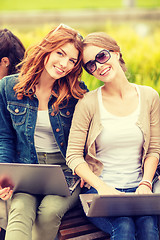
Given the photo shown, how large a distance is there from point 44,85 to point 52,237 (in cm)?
100

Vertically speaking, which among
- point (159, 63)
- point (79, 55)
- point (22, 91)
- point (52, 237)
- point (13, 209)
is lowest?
point (52, 237)

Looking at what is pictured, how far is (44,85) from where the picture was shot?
270 centimetres

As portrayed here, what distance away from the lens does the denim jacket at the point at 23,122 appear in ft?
8.65

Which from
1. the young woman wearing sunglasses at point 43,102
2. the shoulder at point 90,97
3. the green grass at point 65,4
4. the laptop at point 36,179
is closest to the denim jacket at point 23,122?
the young woman wearing sunglasses at point 43,102

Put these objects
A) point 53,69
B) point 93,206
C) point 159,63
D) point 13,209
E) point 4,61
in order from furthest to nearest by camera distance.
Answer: point 159,63 < point 4,61 < point 53,69 < point 13,209 < point 93,206

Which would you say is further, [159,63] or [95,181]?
[159,63]

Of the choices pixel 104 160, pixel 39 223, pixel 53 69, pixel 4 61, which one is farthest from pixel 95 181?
pixel 4 61

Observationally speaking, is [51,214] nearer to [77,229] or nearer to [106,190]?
[77,229]

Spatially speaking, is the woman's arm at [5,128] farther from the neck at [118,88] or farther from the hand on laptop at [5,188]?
the neck at [118,88]

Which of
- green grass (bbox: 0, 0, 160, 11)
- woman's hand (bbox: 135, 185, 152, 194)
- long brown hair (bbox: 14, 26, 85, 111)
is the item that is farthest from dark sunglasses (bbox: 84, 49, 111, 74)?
green grass (bbox: 0, 0, 160, 11)

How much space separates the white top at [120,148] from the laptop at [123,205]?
27 cm

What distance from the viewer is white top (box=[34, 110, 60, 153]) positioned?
2648 millimetres

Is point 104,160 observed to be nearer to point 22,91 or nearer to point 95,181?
point 95,181

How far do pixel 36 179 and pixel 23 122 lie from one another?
467mm
